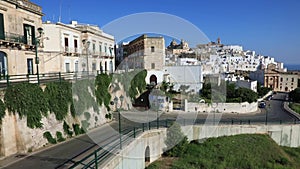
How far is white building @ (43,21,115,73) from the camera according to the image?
17672mm

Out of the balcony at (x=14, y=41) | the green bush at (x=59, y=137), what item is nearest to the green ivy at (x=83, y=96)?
the green bush at (x=59, y=137)

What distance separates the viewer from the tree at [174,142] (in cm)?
1314

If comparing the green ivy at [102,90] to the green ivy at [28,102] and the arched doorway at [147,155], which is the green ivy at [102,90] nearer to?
the green ivy at [28,102]

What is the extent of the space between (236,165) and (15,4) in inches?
735

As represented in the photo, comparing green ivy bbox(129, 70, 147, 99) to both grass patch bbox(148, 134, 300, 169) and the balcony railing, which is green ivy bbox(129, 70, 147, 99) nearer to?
grass patch bbox(148, 134, 300, 169)

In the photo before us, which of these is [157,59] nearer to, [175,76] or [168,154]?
[175,76]

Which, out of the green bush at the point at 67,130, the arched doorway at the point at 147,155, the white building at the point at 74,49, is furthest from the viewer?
the white building at the point at 74,49

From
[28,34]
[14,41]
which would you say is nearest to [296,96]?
[28,34]

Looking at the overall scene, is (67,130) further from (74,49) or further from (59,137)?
(74,49)

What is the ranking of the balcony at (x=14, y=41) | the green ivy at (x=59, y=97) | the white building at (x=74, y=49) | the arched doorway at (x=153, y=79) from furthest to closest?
the arched doorway at (x=153, y=79) < the white building at (x=74, y=49) < the balcony at (x=14, y=41) < the green ivy at (x=59, y=97)

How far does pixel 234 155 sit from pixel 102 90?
36.2 ft

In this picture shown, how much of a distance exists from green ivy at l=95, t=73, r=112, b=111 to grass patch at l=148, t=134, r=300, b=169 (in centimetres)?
652

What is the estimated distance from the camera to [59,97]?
10844 mm

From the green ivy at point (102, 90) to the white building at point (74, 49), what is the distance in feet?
3.60
